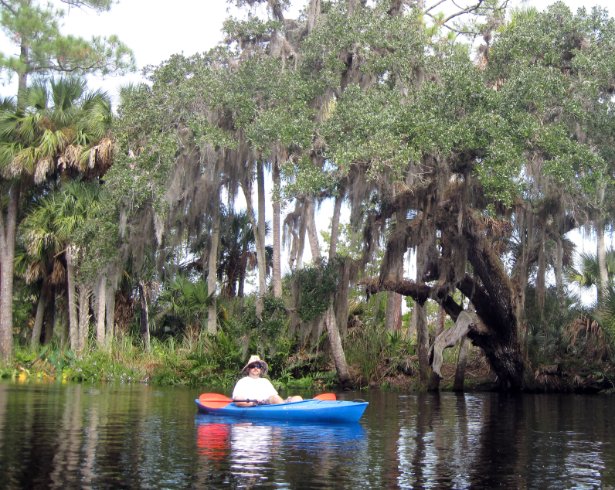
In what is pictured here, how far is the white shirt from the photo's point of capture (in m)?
17.6

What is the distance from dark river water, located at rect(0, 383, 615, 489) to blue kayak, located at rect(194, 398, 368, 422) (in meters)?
0.19

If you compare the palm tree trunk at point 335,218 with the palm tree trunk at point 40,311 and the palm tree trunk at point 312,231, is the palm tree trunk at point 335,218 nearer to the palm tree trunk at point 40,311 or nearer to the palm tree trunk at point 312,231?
the palm tree trunk at point 312,231

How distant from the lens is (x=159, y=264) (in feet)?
102

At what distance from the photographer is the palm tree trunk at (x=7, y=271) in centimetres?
3266

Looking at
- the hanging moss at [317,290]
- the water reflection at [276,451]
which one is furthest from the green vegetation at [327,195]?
the water reflection at [276,451]

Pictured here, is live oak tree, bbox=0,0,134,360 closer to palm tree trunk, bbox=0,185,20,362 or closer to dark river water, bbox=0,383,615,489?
palm tree trunk, bbox=0,185,20,362

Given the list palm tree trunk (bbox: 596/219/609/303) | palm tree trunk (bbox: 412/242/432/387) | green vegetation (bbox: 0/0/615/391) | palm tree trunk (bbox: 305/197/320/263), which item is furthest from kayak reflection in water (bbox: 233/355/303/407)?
palm tree trunk (bbox: 596/219/609/303)

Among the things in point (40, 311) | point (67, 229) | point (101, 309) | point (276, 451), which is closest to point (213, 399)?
point (276, 451)

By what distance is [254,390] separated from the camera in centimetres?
1767

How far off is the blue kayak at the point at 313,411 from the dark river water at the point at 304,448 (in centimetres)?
19

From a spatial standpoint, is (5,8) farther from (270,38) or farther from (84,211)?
(270,38)

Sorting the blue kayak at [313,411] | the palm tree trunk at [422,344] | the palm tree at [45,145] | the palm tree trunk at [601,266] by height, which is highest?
the palm tree at [45,145]

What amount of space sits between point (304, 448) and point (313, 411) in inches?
124

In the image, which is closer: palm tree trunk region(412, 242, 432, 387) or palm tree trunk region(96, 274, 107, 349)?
palm tree trunk region(412, 242, 432, 387)
